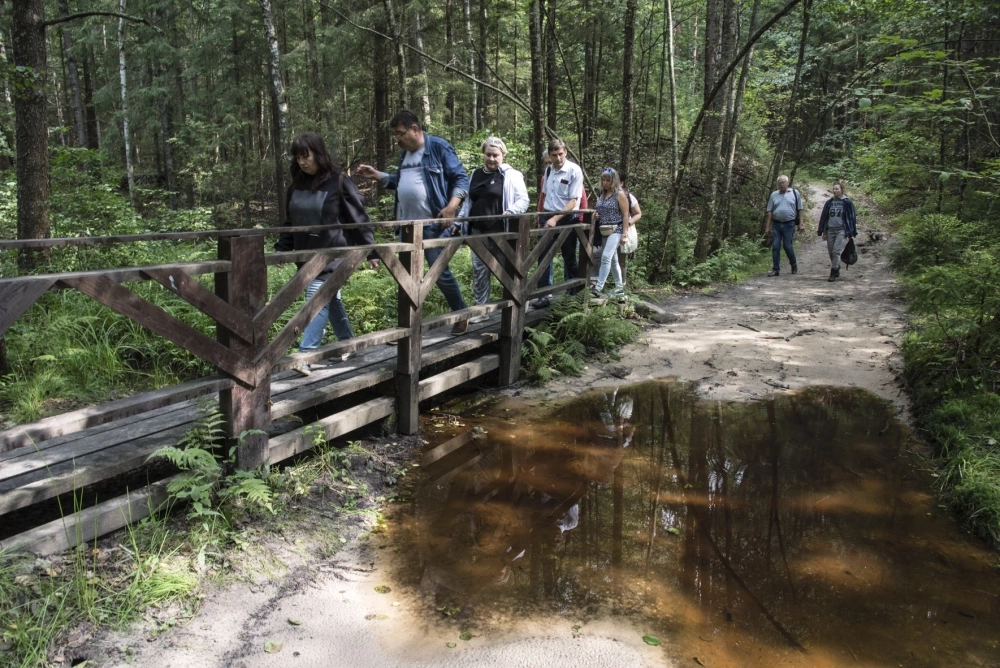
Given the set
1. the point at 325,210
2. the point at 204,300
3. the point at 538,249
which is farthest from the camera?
the point at 538,249

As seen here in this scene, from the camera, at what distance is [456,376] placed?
248 inches

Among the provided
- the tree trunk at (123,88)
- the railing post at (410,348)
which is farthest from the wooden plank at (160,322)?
the tree trunk at (123,88)

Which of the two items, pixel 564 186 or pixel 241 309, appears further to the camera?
pixel 564 186

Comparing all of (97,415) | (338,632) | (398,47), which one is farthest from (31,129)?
(398,47)

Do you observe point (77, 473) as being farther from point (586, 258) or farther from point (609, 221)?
point (609, 221)

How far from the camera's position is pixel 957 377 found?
6012 mm

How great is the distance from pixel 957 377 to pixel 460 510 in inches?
188

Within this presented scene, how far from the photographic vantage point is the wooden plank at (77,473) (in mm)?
3182

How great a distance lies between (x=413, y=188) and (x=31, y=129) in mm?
4524

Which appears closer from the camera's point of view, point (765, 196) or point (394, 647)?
point (394, 647)

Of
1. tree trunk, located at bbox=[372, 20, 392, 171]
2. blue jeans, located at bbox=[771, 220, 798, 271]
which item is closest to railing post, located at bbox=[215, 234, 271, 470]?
blue jeans, located at bbox=[771, 220, 798, 271]

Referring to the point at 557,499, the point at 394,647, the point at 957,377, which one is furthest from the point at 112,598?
the point at 957,377

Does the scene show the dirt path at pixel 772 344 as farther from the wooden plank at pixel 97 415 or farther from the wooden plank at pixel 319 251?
the wooden plank at pixel 97 415

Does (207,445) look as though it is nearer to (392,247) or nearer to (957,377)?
(392,247)
